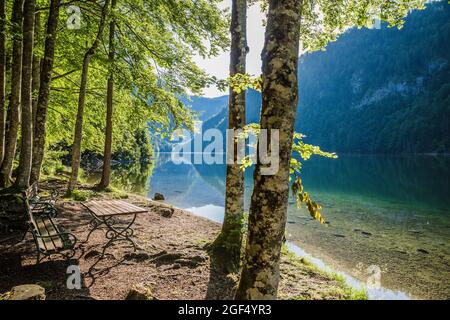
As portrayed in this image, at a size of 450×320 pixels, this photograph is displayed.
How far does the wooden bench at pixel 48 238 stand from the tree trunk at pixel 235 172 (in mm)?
3220

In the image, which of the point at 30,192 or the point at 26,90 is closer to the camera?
the point at 30,192

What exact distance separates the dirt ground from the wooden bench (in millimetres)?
324

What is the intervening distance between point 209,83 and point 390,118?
15238 centimetres

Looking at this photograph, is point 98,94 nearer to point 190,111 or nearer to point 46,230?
point 190,111

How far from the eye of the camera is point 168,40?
1231 centimetres

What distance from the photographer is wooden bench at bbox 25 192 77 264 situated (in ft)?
17.1

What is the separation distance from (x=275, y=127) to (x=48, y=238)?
17.0 feet

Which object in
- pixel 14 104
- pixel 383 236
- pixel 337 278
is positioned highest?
pixel 14 104

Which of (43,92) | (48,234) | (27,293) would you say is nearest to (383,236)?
(48,234)

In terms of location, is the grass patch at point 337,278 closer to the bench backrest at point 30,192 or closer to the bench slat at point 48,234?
the bench slat at point 48,234

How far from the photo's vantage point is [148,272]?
19.4 feet

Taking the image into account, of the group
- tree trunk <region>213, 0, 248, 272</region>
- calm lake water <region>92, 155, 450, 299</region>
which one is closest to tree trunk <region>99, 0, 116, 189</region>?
tree trunk <region>213, 0, 248, 272</region>

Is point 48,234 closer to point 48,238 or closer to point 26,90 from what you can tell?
point 48,238
